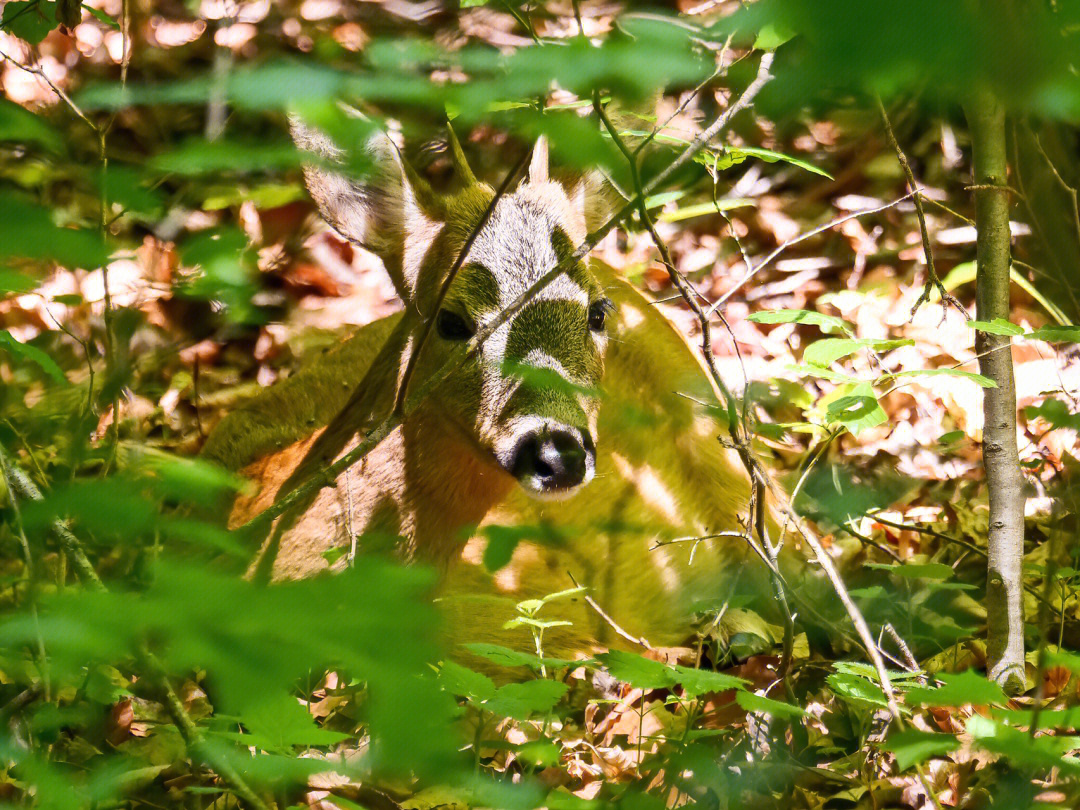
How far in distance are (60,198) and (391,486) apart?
284 centimetres

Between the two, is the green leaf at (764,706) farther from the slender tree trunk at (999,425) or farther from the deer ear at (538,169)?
the deer ear at (538,169)

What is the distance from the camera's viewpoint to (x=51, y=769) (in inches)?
55.2

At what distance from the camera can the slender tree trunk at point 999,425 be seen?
2.25 m

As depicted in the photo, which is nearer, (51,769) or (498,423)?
(51,769)

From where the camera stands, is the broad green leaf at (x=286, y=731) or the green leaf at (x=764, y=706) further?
the green leaf at (x=764, y=706)

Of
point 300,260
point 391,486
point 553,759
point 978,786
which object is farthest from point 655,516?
point 300,260

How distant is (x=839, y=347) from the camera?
209cm

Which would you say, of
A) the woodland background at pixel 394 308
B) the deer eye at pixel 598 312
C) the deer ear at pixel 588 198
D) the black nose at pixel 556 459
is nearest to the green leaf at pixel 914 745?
the woodland background at pixel 394 308

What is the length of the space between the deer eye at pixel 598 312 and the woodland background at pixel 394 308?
1.03ft

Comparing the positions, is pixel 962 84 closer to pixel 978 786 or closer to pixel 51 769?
pixel 51 769

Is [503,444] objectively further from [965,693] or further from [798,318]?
[965,693]

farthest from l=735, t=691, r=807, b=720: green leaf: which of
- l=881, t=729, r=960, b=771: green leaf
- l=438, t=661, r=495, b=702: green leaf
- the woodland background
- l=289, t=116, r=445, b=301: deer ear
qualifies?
l=289, t=116, r=445, b=301: deer ear

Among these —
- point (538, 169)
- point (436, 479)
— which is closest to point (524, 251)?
point (538, 169)

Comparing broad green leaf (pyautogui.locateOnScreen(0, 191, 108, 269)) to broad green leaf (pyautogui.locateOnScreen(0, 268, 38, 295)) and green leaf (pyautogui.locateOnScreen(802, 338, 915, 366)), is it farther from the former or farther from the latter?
green leaf (pyautogui.locateOnScreen(802, 338, 915, 366))
